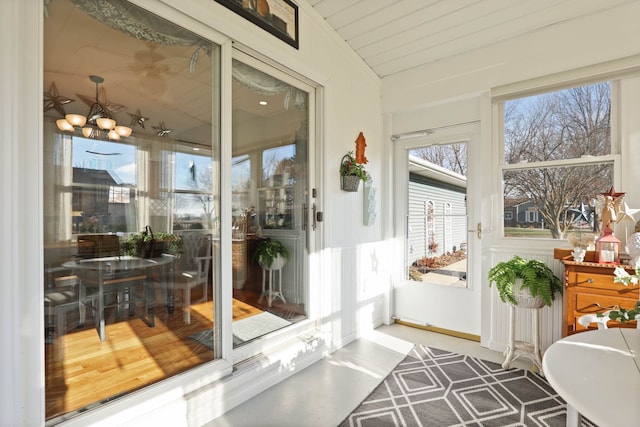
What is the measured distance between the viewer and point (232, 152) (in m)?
2.27

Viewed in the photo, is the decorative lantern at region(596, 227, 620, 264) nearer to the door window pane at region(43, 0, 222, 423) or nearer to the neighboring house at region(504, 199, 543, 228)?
the neighboring house at region(504, 199, 543, 228)

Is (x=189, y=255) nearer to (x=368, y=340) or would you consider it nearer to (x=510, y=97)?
(x=368, y=340)

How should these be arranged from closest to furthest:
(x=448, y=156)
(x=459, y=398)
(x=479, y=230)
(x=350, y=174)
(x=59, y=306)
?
(x=59, y=306) → (x=459, y=398) → (x=350, y=174) → (x=479, y=230) → (x=448, y=156)

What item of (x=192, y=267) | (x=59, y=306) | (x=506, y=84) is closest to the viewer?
(x=59, y=306)

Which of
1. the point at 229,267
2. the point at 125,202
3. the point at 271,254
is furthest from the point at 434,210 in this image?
the point at 125,202

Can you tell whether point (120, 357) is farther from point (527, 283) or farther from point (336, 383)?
point (527, 283)

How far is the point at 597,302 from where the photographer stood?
2.25 m

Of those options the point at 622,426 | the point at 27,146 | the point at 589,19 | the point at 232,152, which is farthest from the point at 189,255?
the point at 589,19

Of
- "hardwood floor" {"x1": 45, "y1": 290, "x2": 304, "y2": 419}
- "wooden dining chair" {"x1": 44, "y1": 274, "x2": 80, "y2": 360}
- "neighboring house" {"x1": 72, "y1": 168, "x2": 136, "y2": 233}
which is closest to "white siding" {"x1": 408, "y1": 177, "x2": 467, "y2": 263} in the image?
"hardwood floor" {"x1": 45, "y1": 290, "x2": 304, "y2": 419}

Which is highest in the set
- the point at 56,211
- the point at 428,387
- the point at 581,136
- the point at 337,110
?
the point at 337,110

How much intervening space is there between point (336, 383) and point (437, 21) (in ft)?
9.67

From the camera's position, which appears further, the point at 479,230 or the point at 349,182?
the point at 479,230

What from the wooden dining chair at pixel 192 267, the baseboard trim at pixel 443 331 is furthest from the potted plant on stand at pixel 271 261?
the baseboard trim at pixel 443 331

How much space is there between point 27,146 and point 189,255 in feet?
3.18
